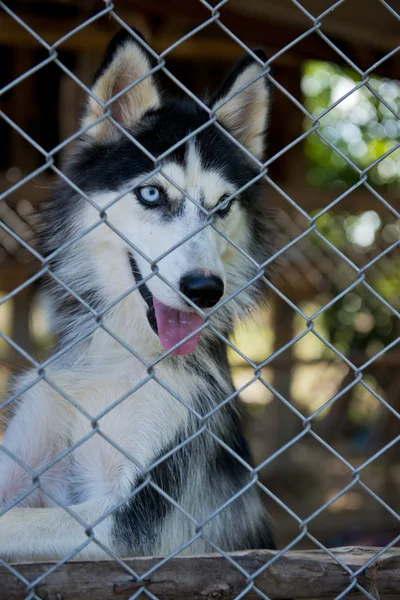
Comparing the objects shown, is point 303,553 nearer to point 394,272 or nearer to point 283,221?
point 283,221

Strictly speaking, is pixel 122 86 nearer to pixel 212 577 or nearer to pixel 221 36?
pixel 212 577

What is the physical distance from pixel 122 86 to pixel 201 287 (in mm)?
771

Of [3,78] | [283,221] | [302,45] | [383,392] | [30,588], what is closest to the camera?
[30,588]

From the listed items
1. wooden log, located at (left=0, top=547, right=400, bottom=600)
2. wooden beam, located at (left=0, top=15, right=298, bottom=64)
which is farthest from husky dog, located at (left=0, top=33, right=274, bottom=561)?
wooden beam, located at (left=0, top=15, right=298, bottom=64)

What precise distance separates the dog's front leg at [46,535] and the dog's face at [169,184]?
61 centimetres

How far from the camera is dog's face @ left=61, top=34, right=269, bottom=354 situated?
2.09 metres

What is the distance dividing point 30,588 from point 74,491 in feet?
2.62

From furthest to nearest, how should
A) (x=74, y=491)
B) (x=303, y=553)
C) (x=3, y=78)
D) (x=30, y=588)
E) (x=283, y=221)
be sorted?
(x=3, y=78) < (x=283, y=221) < (x=74, y=491) < (x=303, y=553) < (x=30, y=588)

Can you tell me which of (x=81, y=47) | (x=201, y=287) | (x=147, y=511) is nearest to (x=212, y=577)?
(x=147, y=511)

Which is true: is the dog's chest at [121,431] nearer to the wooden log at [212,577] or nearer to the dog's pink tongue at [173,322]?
the dog's pink tongue at [173,322]

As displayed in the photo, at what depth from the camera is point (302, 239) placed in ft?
22.4

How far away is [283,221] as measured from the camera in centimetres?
618

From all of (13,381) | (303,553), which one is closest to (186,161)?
(13,381)

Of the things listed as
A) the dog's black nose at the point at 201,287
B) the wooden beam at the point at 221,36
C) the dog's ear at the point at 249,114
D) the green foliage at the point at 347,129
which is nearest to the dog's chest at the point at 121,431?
the dog's black nose at the point at 201,287
